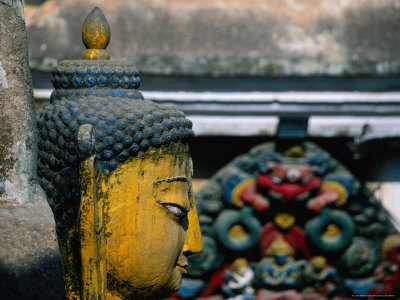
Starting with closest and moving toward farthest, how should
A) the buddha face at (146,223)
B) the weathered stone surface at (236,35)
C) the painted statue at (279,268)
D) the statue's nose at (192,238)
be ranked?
the buddha face at (146,223) < the statue's nose at (192,238) < the weathered stone surface at (236,35) < the painted statue at (279,268)

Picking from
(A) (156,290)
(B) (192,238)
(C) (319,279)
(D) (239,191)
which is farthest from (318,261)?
(A) (156,290)

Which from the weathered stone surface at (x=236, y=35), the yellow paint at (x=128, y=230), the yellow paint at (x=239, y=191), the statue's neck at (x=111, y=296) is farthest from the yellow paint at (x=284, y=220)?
the statue's neck at (x=111, y=296)

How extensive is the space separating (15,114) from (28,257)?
36 centimetres

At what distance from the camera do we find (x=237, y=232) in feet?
12.2

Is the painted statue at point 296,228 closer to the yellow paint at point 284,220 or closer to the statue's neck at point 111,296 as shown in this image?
the yellow paint at point 284,220

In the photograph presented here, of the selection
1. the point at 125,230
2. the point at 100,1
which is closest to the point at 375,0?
the point at 100,1

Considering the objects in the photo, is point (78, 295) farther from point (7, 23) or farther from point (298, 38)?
point (298, 38)

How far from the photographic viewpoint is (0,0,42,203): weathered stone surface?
160 cm

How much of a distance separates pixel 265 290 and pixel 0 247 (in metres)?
2.47

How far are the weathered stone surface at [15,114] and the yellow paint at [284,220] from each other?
7.53ft

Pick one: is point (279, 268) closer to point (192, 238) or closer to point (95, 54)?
point (192, 238)

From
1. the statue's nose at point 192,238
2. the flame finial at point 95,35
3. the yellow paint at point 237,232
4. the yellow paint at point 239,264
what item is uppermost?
the flame finial at point 95,35

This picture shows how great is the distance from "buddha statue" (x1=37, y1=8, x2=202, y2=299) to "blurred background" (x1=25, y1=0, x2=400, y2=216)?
6.07 ft

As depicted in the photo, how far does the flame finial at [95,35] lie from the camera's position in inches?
72.7
